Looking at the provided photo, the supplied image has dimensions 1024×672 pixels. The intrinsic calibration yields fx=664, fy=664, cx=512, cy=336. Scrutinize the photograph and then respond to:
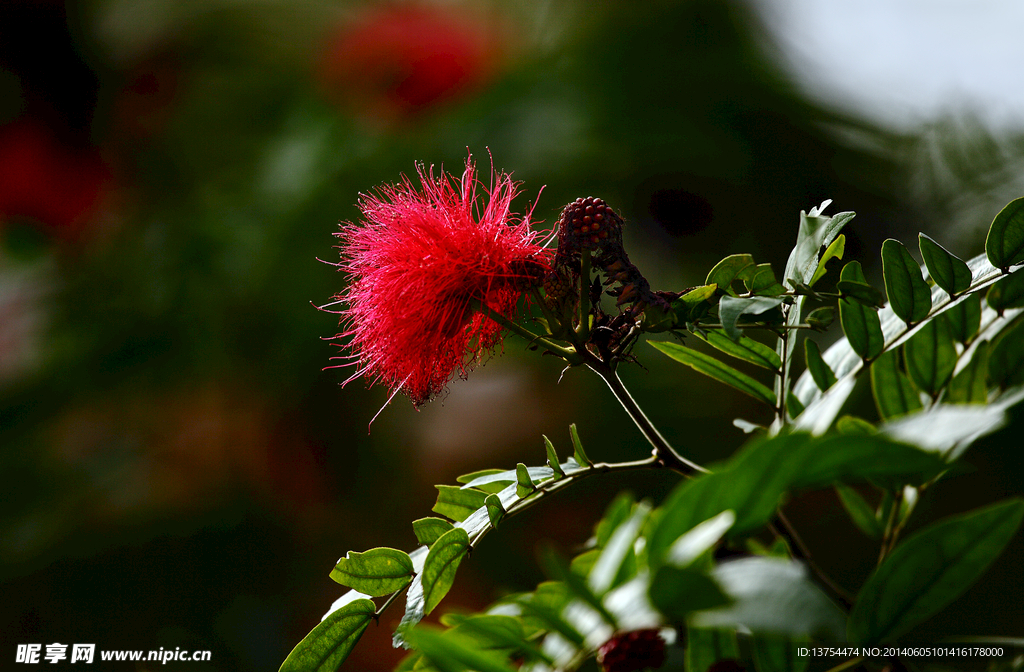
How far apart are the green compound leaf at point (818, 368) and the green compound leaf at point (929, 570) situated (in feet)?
0.50

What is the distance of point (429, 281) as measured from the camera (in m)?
0.45

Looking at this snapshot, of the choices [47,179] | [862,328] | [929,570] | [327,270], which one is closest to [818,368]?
[862,328]

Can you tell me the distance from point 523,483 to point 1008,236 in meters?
0.28

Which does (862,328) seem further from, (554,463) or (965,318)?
(554,463)

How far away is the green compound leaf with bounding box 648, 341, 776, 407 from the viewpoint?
434 mm

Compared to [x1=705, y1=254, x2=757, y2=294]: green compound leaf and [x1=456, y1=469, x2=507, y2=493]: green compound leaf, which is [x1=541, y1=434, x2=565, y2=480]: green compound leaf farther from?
[x1=705, y1=254, x2=757, y2=294]: green compound leaf

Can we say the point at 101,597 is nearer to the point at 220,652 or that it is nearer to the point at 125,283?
the point at 220,652

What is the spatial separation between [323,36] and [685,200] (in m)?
1.16

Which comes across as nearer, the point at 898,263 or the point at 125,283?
the point at 898,263

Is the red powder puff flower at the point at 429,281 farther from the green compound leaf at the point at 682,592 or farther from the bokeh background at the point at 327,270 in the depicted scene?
the bokeh background at the point at 327,270

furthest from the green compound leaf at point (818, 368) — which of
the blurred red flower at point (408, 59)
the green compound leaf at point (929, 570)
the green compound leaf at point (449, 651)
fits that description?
the blurred red flower at point (408, 59)

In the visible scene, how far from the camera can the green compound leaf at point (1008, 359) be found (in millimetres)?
337

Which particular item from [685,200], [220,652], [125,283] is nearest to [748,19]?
[685,200]

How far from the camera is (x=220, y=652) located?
1.27m
